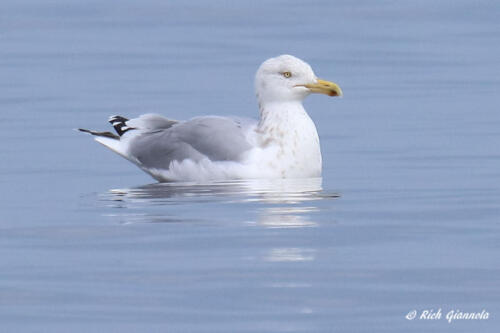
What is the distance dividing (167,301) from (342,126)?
10.0 m

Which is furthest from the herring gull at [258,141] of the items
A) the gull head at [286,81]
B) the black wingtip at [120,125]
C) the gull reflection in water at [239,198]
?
the black wingtip at [120,125]

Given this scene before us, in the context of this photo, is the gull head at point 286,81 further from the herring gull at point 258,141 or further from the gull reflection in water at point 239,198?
the gull reflection in water at point 239,198

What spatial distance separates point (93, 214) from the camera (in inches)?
531

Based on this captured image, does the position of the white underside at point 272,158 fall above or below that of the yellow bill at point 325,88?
below

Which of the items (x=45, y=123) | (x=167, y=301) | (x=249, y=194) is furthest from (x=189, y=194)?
(x=45, y=123)

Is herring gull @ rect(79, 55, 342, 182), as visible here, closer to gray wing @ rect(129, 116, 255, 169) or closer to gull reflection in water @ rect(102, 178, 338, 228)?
gray wing @ rect(129, 116, 255, 169)

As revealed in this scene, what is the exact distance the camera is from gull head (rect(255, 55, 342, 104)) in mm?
16016

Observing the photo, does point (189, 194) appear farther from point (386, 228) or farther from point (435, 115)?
point (435, 115)

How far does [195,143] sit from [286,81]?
1.05 meters

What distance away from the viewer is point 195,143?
15.8m

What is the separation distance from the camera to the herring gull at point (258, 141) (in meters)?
15.4

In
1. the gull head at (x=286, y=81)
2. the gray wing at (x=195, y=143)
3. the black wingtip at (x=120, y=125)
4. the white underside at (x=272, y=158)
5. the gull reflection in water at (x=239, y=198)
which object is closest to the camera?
the gull reflection in water at (x=239, y=198)

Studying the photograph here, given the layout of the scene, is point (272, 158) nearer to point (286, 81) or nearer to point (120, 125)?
point (286, 81)

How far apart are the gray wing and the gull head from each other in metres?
0.42
